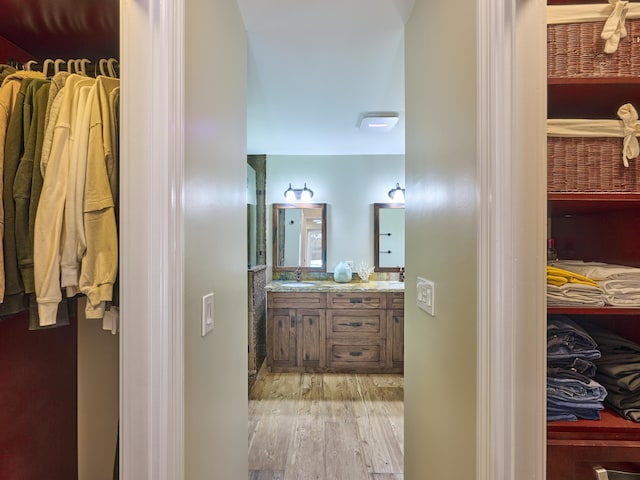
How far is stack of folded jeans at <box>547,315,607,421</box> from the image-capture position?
97 cm

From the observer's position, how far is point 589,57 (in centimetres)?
99

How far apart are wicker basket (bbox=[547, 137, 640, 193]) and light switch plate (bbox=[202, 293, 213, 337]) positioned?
116cm

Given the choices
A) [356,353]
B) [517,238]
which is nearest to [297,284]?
[356,353]

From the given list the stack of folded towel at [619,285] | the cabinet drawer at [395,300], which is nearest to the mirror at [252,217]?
the cabinet drawer at [395,300]

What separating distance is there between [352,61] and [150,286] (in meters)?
1.73

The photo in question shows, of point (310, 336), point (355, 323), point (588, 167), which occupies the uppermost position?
point (588, 167)

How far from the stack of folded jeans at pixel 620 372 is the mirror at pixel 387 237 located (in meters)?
3.05

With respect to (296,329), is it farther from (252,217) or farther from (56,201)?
(56,201)

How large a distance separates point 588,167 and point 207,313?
4.30 feet

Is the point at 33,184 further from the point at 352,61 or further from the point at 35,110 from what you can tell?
the point at 352,61

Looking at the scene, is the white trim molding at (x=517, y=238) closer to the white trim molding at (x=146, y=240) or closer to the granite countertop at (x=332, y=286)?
the white trim molding at (x=146, y=240)

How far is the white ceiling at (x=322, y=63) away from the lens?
151 cm

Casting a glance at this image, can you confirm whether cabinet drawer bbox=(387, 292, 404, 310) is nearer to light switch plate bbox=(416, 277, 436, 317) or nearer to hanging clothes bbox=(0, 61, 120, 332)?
light switch plate bbox=(416, 277, 436, 317)

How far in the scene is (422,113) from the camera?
1.35 metres
